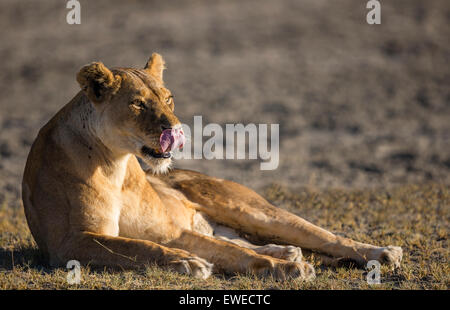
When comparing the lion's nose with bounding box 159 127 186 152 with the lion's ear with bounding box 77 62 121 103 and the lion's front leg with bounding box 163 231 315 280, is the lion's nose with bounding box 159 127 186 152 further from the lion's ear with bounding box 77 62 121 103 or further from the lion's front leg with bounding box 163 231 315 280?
the lion's front leg with bounding box 163 231 315 280

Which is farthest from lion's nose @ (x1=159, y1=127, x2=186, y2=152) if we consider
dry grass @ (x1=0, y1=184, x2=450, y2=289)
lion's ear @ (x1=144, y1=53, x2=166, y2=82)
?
lion's ear @ (x1=144, y1=53, x2=166, y2=82)

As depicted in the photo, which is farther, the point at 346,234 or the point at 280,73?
the point at 280,73

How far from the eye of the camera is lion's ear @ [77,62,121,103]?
5156 mm

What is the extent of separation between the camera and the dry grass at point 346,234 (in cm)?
487

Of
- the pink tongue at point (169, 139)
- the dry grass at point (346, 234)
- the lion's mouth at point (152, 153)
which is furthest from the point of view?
the lion's mouth at point (152, 153)

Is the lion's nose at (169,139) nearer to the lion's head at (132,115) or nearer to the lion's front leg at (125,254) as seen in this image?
the lion's head at (132,115)

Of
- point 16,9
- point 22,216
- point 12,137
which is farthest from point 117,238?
point 16,9

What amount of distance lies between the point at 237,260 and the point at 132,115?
4.61ft

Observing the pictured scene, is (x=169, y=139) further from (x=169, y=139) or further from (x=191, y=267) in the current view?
(x=191, y=267)


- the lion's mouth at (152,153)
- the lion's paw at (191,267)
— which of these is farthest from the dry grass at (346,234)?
the lion's mouth at (152,153)

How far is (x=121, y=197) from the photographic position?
5465mm

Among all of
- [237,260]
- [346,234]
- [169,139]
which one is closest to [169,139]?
[169,139]
